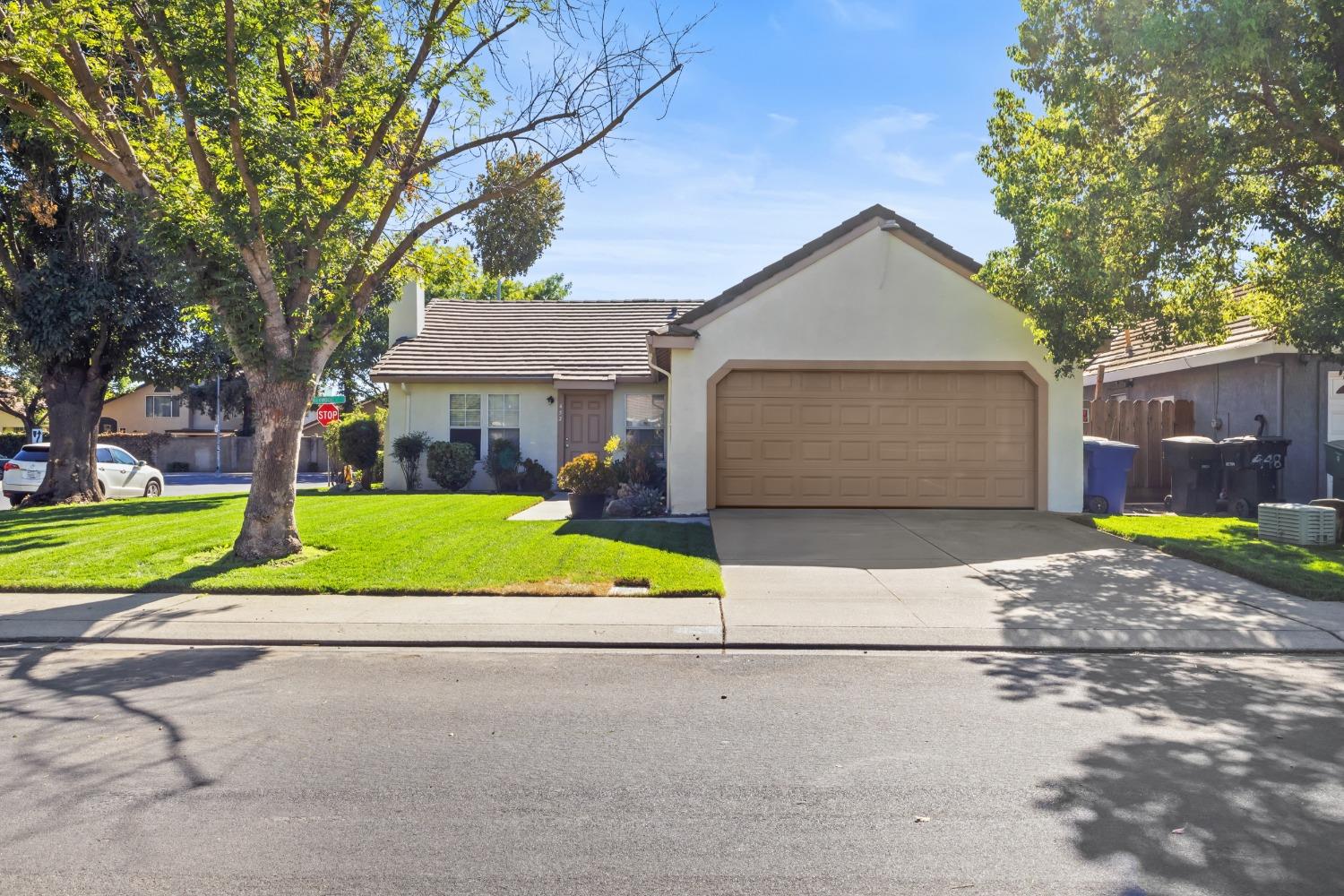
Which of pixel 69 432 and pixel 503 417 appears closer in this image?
pixel 69 432

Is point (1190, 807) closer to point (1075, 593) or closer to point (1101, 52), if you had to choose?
point (1075, 593)

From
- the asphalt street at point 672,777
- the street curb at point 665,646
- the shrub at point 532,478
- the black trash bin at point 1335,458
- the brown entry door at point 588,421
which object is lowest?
the asphalt street at point 672,777

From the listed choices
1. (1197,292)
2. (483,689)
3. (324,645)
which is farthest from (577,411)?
(483,689)

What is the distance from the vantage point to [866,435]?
49.5 feet

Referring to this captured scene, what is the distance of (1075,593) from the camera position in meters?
9.33

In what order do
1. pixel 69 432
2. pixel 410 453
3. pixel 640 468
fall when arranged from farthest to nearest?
pixel 410 453 < pixel 69 432 < pixel 640 468

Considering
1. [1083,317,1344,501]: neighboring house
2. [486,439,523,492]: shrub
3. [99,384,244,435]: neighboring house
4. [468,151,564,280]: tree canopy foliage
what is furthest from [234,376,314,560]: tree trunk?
[99,384,244,435]: neighboring house

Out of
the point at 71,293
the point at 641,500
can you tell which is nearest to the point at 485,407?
the point at 641,500

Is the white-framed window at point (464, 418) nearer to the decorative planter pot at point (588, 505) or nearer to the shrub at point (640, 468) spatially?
the shrub at point (640, 468)

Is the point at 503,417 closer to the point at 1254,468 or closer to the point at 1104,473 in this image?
the point at 1104,473

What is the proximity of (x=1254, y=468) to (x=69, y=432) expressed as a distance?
2229 cm

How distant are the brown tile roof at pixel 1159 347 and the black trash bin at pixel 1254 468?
5.51 feet

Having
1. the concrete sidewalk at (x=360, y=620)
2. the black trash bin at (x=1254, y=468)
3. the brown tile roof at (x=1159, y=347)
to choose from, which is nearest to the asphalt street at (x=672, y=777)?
the concrete sidewalk at (x=360, y=620)

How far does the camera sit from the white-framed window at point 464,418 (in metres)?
22.2
